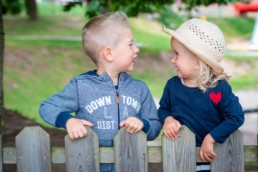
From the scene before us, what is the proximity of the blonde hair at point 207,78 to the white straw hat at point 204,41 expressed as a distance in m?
0.03

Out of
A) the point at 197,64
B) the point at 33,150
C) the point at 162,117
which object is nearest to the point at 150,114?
the point at 162,117

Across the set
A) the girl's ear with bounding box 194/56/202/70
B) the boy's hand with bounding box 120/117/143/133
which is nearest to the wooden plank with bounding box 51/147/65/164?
the boy's hand with bounding box 120/117/143/133

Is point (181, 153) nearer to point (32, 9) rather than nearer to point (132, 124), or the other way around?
point (132, 124)

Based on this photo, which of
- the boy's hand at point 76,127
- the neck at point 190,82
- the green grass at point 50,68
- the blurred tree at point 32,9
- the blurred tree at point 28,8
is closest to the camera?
the boy's hand at point 76,127

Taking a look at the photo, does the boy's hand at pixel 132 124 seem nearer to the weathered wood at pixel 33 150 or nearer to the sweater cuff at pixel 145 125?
the sweater cuff at pixel 145 125

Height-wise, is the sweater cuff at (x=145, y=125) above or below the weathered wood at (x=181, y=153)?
above

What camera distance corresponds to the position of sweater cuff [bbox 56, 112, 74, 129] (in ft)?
10.8

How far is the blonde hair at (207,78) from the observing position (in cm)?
339

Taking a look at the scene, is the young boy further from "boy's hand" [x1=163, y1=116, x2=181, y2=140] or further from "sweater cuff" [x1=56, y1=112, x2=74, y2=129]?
"boy's hand" [x1=163, y1=116, x2=181, y2=140]

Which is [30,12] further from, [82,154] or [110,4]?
[82,154]

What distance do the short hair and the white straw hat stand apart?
30 centimetres

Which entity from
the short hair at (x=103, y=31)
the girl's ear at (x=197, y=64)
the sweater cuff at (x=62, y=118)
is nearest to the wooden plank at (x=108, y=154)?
the sweater cuff at (x=62, y=118)

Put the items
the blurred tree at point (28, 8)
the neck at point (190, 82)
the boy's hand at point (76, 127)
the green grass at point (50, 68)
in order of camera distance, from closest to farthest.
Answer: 1. the boy's hand at point (76, 127)
2. the neck at point (190, 82)
3. the green grass at point (50, 68)
4. the blurred tree at point (28, 8)

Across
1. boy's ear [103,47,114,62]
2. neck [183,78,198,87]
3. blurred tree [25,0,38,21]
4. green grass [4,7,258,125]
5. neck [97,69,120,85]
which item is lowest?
green grass [4,7,258,125]
